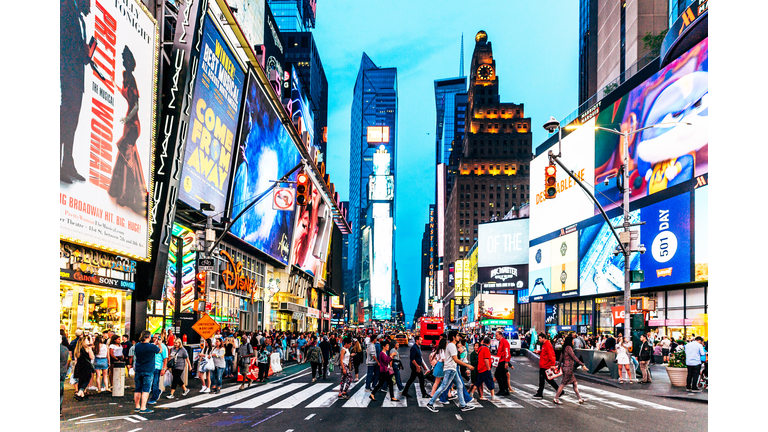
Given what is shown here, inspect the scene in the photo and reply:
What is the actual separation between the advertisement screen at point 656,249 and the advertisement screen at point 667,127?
1.98 m

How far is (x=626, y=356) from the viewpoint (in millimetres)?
25141

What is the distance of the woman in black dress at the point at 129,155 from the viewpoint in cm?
2377

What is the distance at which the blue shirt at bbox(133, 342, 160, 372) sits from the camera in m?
15.3

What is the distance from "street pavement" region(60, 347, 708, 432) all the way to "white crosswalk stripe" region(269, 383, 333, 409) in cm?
3

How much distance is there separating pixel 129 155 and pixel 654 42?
59610mm

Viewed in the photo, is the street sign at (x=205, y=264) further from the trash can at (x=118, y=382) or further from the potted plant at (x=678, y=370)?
the potted plant at (x=678, y=370)

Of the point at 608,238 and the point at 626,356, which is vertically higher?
the point at 608,238

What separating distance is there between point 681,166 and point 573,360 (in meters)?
35.8

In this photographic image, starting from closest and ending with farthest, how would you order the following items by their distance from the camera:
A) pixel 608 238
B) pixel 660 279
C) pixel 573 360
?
pixel 573 360 < pixel 660 279 < pixel 608 238

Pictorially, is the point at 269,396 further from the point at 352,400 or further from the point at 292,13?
the point at 292,13

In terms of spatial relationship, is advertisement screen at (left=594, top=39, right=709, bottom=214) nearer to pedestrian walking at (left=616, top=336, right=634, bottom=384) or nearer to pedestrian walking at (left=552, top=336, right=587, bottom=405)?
pedestrian walking at (left=616, top=336, right=634, bottom=384)

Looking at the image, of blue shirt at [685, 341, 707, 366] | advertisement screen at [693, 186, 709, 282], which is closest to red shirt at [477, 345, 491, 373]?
blue shirt at [685, 341, 707, 366]
